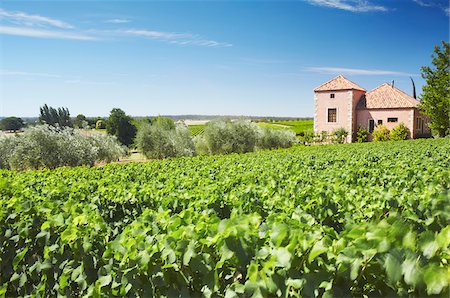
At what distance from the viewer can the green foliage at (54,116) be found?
70.4 meters

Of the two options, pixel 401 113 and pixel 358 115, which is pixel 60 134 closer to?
pixel 358 115

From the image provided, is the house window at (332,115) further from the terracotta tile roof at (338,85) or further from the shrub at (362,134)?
the shrub at (362,134)

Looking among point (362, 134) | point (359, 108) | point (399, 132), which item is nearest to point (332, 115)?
point (359, 108)

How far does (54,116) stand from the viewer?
72125 millimetres

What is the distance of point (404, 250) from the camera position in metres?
1.87

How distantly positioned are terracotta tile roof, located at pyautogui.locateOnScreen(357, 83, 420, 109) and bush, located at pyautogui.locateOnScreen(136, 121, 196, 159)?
885 inches

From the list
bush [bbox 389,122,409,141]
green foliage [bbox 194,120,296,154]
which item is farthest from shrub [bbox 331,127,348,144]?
green foliage [bbox 194,120,296,154]

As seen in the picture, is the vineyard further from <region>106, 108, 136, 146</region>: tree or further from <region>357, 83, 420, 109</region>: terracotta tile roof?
<region>106, 108, 136, 146</region>: tree

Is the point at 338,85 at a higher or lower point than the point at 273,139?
higher

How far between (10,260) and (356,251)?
4.42 m

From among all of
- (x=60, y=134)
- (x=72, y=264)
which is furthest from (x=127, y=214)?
(x=60, y=134)

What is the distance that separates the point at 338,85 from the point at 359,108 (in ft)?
11.6

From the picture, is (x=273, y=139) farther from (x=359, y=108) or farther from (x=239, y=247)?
(x=239, y=247)

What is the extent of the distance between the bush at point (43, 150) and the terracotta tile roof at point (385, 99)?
30541mm
